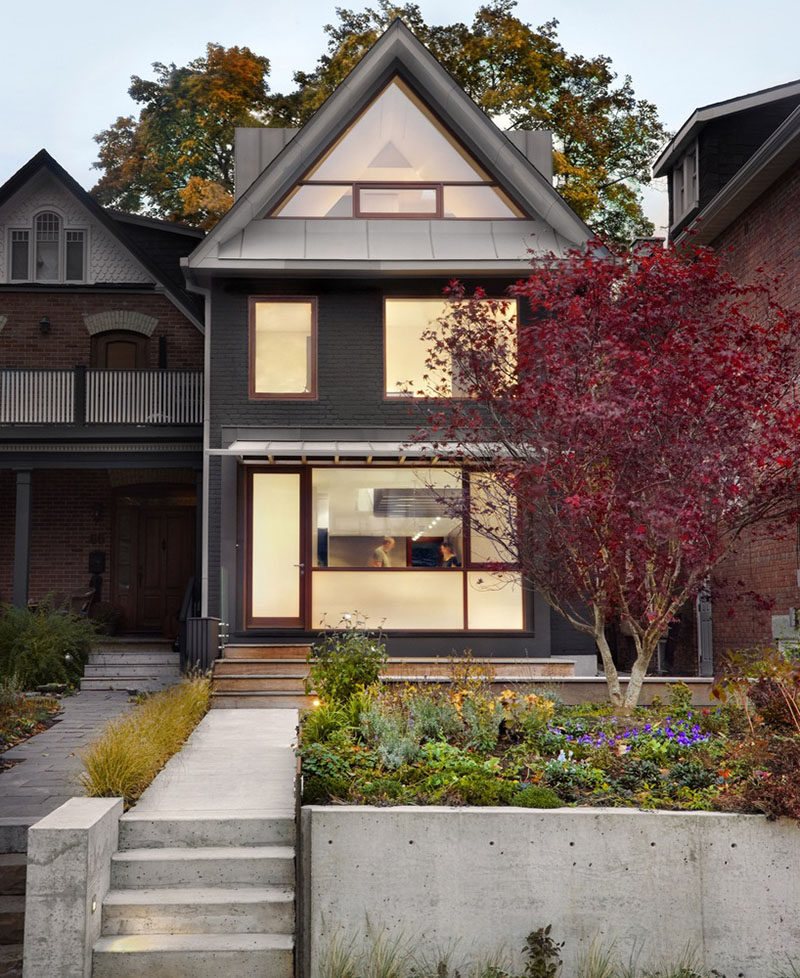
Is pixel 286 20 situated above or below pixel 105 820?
above

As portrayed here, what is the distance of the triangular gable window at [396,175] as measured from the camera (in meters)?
16.2

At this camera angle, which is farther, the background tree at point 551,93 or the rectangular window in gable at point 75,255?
the background tree at point 551,93

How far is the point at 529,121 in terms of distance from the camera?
2591 cm

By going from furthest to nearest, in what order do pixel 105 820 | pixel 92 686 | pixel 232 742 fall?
pixel 92 686 → pixel 232 742 → pixel 105 820

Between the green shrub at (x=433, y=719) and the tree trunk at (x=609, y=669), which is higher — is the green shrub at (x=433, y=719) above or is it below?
below

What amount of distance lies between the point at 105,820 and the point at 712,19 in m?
97.8

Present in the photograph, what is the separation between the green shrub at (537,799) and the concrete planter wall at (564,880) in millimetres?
139

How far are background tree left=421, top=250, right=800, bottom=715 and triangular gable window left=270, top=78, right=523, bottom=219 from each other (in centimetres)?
633

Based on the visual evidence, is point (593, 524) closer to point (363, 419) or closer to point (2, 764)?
point (2, 764)

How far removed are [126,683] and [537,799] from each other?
32.3ft

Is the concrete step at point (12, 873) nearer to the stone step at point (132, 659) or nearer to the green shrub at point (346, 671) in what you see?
the green shrub at point (346, 671)

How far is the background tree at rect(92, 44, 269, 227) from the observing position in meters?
27.6

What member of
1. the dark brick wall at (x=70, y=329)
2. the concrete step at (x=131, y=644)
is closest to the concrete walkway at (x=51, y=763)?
the concrete step at (x=131, y=644)

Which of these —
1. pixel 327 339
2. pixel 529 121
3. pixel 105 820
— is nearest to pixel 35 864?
pixel 105 820
